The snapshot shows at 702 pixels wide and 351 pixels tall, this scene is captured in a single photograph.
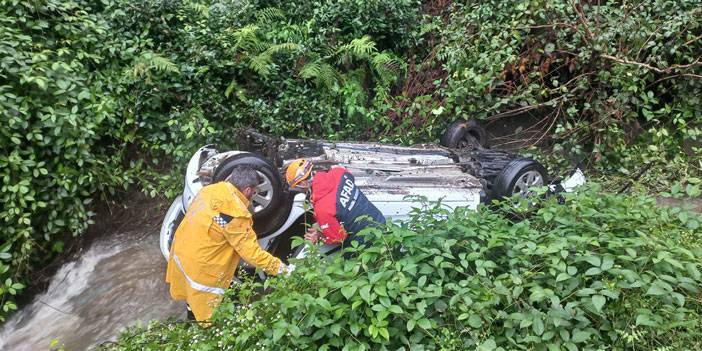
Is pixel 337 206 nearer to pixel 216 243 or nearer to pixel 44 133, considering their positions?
pixel 216 243

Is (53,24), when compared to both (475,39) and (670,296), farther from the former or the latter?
(670,296)

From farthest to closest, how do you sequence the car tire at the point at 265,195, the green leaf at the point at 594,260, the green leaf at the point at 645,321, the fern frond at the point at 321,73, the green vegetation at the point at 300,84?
the fern frond at the point at 321,73 → the green vegetation at the point at 300,84 → the car tire at the point at 265,195 → the green leaf at the point at 594,260 → the green leaf at the point at 645,321

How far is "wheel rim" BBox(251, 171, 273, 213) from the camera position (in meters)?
3.90

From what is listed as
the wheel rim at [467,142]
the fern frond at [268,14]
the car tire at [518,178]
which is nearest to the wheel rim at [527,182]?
the car tire at [518,178]

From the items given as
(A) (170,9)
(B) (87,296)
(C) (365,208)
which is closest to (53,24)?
(A) (170,9)

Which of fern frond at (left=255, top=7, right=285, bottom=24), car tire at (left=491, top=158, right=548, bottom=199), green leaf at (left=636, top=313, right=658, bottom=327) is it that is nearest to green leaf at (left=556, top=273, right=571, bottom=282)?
green leaf at (left=636, top=313, right=658, bottom=327)

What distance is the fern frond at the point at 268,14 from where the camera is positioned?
6.45m

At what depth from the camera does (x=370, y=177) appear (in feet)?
14.0

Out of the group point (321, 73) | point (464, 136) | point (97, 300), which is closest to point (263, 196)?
point (97, 300)

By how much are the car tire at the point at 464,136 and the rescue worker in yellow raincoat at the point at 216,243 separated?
3.22m

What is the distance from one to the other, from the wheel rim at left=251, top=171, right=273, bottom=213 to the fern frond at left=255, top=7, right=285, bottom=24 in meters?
3.45

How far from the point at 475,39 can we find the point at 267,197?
4414 millimetres

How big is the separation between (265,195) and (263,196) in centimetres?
2

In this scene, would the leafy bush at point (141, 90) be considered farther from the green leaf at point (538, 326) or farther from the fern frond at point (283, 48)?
the green leaf at point (538, 326)
